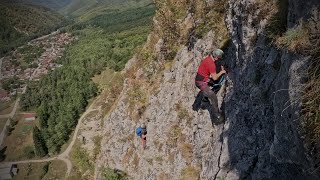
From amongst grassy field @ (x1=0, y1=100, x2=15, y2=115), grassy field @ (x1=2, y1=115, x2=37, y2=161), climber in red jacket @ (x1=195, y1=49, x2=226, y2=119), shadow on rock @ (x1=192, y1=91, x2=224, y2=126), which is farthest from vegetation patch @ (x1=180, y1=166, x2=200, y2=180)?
grassy field @ (x1=0, y1=100, x2=15, y2=115)

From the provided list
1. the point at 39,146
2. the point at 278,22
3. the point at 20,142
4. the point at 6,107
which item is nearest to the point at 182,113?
the point at 278,22

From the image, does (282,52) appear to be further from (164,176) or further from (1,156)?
(1,156)

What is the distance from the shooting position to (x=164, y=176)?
80.7 ft

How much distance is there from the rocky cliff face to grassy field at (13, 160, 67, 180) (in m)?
70.6

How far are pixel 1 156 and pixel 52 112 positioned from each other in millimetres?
25295

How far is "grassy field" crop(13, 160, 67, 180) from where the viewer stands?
95.8 meters

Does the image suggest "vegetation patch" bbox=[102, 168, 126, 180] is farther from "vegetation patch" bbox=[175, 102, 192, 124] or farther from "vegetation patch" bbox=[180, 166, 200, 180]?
"vegetation patch" bbox=[180, 166, 200, 180]

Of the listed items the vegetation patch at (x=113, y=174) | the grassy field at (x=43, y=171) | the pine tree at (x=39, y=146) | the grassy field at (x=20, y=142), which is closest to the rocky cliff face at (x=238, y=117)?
the vegetation patch at (x=113, y=174)

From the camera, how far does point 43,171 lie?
98.9m

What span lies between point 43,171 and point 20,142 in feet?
93.6

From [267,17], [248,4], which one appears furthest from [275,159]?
[248,4]

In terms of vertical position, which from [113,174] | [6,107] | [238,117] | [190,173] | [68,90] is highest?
[238,117]

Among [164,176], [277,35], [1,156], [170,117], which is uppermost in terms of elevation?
[277,35]

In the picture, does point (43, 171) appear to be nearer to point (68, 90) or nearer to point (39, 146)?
point (39, 146)
